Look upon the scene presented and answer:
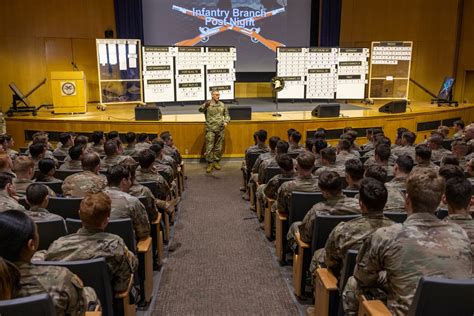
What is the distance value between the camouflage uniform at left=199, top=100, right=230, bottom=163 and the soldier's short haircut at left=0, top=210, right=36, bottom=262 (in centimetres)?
632

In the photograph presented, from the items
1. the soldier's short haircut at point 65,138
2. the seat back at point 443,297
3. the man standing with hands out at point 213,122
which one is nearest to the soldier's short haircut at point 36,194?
the seat back at point 443,297

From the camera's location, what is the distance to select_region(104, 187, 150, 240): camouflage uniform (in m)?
3.39

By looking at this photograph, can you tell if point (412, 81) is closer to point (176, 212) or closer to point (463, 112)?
point (463, 112)

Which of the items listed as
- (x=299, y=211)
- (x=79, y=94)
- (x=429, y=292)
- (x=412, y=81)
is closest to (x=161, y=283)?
(x=299, y=211)

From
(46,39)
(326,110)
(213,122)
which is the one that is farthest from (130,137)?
(46,39)

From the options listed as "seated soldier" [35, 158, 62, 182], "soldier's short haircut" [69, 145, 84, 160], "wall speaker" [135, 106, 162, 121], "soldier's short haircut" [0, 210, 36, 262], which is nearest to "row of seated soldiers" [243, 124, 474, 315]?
"soldier's short haircut" [0, 210, 36, 262]

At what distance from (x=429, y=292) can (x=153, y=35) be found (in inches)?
443

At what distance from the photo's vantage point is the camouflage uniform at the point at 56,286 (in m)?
1.96

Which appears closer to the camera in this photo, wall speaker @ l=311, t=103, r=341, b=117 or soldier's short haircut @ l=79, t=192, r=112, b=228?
soldier's short haircut @ l=79, t=192, r=112, b=228

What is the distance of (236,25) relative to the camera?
12102mm

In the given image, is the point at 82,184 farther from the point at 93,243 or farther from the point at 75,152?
the point at 93,243

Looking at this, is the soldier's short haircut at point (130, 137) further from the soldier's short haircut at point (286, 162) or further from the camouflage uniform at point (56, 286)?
the camouflage uniform at point (56, 286)

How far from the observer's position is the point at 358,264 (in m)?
2.37

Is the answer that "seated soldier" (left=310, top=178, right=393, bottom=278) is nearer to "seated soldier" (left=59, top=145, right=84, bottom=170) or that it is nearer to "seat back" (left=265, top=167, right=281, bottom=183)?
"seat back" (left=265, top=167, right=281, bottom=183)
